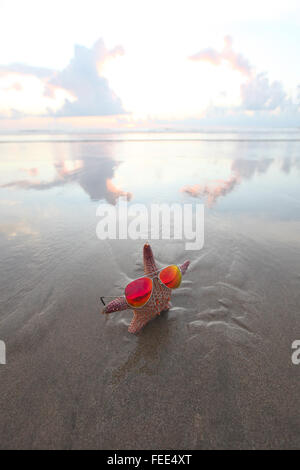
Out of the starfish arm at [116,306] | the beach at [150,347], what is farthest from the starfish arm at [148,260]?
the beach at [150,347]

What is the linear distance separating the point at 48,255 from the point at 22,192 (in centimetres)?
764

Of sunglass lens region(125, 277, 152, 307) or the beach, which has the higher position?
sunglass lens region(125, 277, 152, 307)

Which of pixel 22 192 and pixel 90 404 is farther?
pixel 22 192

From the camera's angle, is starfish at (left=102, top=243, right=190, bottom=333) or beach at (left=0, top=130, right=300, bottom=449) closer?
beach at (left=0, top=130, right=300, bottom=449)

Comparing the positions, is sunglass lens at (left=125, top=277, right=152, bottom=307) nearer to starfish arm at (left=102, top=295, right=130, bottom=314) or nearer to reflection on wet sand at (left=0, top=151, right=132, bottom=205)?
starfish arm at (left=102, top=295, right=130, bottom=314)

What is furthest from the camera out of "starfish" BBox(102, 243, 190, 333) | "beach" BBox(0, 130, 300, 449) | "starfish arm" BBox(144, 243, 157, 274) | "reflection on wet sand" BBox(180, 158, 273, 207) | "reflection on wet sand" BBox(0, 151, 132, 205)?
"reflection on wet sand" BBox(0, 151, 132, 205)

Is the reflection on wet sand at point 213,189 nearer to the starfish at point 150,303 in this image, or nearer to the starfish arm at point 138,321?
the starfish at point 150,303

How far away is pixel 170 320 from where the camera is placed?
12.4 feet

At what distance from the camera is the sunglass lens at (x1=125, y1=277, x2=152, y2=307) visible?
3090 millimetres

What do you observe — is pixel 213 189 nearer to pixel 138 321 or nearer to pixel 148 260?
pixel 148 260

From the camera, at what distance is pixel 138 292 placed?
3.10 m

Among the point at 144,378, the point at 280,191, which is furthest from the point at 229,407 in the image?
the point at 280,191

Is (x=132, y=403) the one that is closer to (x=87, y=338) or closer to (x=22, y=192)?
(x=87, y=338)

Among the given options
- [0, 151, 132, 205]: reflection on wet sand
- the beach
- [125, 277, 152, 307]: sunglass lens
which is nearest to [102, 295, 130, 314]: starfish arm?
[125, 277, 152, 307]: sunglass lens
